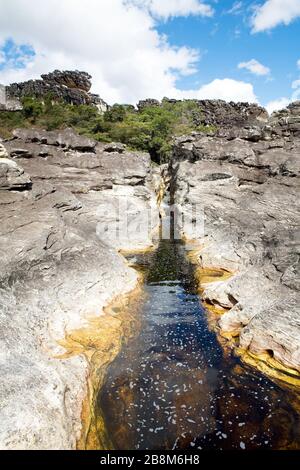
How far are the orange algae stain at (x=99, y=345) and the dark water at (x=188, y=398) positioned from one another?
30cm

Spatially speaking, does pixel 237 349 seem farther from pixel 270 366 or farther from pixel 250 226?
pixel 250 226

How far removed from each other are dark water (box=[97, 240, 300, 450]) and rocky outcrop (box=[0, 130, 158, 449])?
1220 millimetres

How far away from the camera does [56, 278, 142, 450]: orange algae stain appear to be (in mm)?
9445

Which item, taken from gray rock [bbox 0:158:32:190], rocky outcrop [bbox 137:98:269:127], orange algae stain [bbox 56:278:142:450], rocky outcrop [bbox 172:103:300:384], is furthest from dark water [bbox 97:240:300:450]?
rocky outcrop [bbox 137:98:269:127]

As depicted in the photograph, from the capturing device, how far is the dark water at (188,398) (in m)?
9.36

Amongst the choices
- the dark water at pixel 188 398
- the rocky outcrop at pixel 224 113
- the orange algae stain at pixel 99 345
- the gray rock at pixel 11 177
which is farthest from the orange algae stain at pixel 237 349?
the rocky outcrop at pixel 224 113

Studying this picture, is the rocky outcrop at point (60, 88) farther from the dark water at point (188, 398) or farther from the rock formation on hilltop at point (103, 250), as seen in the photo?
A: the dark water at point (188, 398)

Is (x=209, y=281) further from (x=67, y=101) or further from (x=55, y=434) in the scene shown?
(x=67, y=101)

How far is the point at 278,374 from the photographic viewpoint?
39.3ft

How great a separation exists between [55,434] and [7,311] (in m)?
5.62

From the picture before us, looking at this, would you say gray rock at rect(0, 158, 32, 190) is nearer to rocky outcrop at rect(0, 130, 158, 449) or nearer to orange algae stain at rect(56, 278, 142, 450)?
rocky outcrop at rect(0, 130, 158, 449)

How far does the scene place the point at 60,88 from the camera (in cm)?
7575

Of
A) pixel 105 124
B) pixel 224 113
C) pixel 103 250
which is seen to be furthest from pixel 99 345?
pixel 224 113
